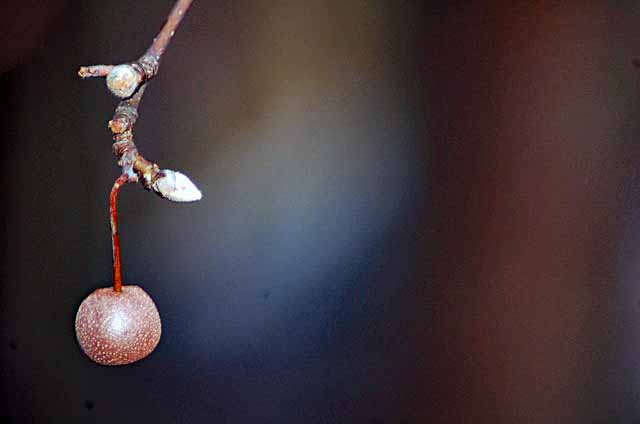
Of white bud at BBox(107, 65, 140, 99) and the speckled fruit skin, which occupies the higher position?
white bud at BBox(107, 65, 140, 99)

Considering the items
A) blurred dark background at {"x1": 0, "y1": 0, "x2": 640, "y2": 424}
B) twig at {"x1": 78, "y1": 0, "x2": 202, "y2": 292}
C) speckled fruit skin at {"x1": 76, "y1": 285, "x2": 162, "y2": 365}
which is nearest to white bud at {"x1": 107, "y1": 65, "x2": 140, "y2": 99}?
twig at {"x1": 78, "y1": 0, "x2": 202, "y2": 292}

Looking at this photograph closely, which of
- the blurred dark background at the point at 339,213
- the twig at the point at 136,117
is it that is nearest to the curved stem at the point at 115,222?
the twig at the point at 136,117

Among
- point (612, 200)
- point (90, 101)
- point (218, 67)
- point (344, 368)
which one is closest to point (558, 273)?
point (612, 200)

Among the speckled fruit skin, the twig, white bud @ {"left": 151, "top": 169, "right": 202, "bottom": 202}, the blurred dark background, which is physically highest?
the blurred dark background

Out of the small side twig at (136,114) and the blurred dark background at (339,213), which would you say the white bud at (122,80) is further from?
the blurred dark background at (339,213)

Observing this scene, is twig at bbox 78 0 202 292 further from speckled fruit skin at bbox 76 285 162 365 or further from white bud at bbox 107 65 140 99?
speckled fruit skin at bbox 76 285 162 365

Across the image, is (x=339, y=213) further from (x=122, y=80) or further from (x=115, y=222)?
(x=122, y=80)
